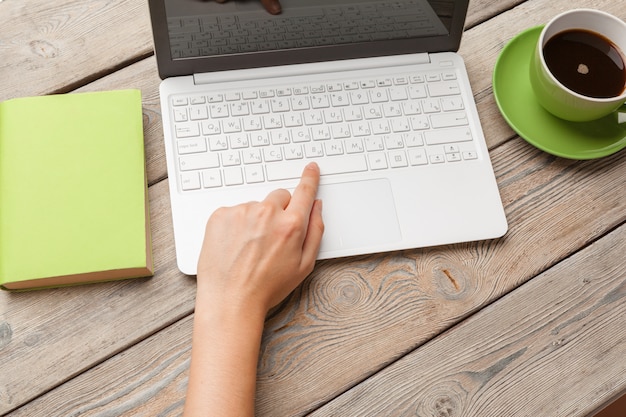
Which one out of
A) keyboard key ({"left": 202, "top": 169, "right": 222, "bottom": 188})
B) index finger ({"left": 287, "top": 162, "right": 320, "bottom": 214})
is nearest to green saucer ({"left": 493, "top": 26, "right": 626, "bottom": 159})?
index finger ({"left": 287, "top": 162, "right": 320, "bottom": 214})

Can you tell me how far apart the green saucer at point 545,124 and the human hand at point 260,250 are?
1.01 ft

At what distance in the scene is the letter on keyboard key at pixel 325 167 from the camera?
0.75m

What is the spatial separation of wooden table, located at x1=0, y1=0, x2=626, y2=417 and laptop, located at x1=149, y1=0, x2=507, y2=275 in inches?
1.5

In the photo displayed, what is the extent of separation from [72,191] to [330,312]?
0.33m

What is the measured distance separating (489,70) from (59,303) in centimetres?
63

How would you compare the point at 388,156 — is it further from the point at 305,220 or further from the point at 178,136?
the point at 178,136

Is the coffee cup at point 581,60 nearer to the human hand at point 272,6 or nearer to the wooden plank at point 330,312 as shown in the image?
the wooden plank at point 330,312

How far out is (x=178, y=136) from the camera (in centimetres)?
75

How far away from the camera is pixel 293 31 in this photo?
74 cm

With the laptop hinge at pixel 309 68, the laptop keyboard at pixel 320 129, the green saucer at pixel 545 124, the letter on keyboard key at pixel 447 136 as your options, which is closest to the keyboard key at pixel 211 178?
the laptop keyboard at pixel 320 129

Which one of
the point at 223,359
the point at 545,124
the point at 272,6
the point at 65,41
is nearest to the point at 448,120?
the point at 545,124

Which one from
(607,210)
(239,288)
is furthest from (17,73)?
(607,210)

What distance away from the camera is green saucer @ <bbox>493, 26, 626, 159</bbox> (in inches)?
31.3

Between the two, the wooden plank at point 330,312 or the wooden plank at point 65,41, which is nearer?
the wooden plank at point 330,312
